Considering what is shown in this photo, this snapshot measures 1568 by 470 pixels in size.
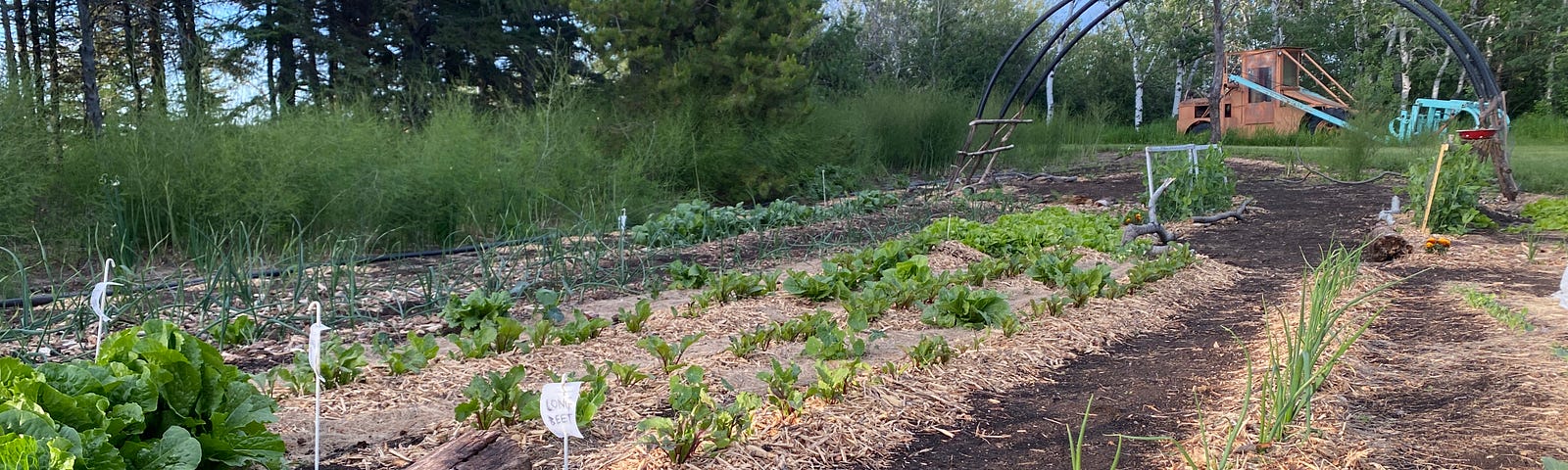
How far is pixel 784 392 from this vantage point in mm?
2562

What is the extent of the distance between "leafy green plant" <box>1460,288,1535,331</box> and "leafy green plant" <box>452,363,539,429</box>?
3430 mm

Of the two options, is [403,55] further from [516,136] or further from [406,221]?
[406,221]

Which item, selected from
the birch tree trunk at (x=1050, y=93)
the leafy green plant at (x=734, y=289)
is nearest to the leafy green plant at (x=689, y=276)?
the leafy green plant at (x=734, y=289)

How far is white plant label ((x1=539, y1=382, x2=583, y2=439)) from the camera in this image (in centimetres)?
172

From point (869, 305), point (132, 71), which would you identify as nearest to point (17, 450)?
point (869, 305)

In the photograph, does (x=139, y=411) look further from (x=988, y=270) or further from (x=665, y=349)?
(x=988, y=270)

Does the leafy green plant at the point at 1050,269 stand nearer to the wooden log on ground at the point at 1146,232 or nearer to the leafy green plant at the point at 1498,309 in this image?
the wooden log on ground at the point at 1146,232

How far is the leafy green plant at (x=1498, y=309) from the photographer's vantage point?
3498 mm

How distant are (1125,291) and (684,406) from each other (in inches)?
105

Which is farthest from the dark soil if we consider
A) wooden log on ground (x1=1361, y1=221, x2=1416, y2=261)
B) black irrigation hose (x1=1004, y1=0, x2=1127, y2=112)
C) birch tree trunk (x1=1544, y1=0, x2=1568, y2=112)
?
birch tree trunk (x1=1544, y1=0, x2=1568, y2=112)

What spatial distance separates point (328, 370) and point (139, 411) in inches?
42.5

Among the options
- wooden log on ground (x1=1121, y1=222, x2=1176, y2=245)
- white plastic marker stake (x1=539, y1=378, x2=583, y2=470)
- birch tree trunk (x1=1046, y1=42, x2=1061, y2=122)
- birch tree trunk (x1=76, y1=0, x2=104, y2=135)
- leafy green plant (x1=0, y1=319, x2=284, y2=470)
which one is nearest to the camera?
leafy green plant (x1=0, y1=319, x2=284, y2=470)

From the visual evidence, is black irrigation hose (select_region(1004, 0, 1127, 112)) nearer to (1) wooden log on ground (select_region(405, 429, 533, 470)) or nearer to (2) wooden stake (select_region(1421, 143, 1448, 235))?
(2) wooden stake (select_region(1421, 143, 1448, 235))

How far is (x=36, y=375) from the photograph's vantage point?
170cm
